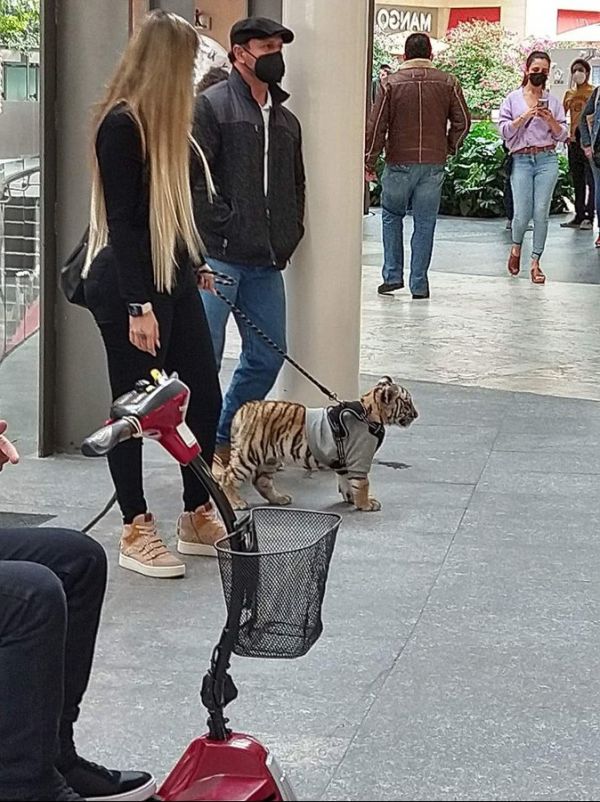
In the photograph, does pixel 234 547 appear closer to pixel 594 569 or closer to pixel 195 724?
pixel 195 724

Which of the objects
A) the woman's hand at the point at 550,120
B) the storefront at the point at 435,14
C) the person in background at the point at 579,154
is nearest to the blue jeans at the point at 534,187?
the woman's hand at the point at 550,120

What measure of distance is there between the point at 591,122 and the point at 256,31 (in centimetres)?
1119

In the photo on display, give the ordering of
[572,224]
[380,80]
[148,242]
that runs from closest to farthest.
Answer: [148,242]
[380,80]
[572,224]

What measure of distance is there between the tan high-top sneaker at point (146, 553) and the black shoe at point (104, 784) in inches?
82.8

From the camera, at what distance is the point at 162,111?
4797 millimetres

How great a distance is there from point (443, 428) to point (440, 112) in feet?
15.7

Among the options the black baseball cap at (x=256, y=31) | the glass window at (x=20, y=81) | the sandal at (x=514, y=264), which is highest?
the black baseball cap at (x=256, y=31)

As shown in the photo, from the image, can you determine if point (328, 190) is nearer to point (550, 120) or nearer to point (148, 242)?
point (148, 242)

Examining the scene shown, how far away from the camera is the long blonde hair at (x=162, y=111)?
4.80 m

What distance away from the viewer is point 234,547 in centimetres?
289

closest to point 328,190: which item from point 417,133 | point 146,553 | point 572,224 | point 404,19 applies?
point 146,553

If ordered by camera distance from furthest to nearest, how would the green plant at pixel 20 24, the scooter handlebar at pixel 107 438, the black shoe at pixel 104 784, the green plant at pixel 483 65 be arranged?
the green plant at pixel 483 65 → the green plant at pixel 20 24 → the black shoe at pixel 104 784 → the scooter handlebar at pixel 107 438

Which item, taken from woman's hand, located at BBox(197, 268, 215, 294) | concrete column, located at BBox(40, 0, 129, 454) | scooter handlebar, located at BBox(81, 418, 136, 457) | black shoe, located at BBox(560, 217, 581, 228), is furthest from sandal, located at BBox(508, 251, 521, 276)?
scooter handlebar, located at BBox(81, 418, 136, 457)

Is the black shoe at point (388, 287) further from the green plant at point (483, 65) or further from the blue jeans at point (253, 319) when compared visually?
the green plant at point (483, 65)
